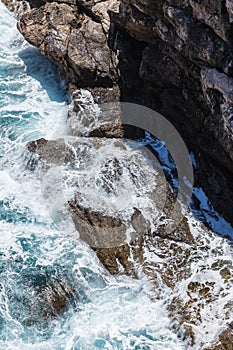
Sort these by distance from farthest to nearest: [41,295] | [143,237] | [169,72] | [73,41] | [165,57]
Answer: [73,41] → [165,57] → [169,72] → [143,237] → [41,295]

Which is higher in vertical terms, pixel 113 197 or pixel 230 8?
pixel 230 8

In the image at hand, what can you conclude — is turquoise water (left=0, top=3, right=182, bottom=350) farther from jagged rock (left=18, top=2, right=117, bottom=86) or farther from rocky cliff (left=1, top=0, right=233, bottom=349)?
jagged rock (left=18, top=2, right=117, bottom=86)

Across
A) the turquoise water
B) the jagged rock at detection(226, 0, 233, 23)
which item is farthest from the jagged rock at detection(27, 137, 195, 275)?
the jagged rock at detection(226, 0, 233, 23)

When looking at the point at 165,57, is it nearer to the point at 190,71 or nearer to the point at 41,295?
the point at 190,71

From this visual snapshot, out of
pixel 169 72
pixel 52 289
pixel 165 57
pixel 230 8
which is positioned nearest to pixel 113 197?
pixel 52 289

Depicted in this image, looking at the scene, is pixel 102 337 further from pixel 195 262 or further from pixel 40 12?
pixel 40 12

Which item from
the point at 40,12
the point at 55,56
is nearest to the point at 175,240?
the point at 55,56
